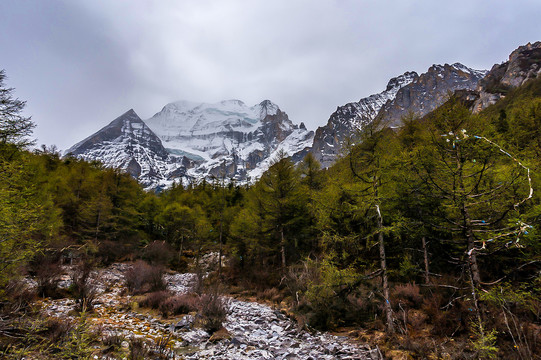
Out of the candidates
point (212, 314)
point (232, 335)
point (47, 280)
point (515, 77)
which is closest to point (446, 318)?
point (232, 335)

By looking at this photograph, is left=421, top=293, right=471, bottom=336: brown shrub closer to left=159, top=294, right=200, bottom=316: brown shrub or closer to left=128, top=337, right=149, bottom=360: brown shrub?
left=128, top=337, right=149, bottom=360: brown shrub

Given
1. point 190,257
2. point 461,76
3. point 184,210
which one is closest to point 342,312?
point 184,210

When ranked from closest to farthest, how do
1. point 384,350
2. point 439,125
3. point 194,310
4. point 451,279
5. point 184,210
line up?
point 439,125 → point 384,350 → point 451,279 → point 194,310 → point 184,210

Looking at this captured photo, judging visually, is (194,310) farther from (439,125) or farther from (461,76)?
(461,76)

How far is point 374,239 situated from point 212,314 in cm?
933

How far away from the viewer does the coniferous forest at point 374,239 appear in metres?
5.50

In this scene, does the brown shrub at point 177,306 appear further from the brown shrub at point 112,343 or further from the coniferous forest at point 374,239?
the brown shrub at point 112,343

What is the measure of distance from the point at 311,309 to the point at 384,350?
4.03 m

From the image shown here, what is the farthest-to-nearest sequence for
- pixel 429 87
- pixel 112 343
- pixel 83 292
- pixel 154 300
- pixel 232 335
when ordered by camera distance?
1. pixel 429 87
2. pixel 154 300
3. pixel 83 292
4. pixel 232 335
5. pixel 112 343

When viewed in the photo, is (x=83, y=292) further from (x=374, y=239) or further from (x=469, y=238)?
(x=469, y=238)

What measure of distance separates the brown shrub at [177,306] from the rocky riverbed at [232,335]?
520mm

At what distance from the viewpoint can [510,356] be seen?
563 cm

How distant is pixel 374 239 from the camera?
1338 centimetres

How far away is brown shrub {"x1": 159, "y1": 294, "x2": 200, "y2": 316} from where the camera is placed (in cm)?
1178
